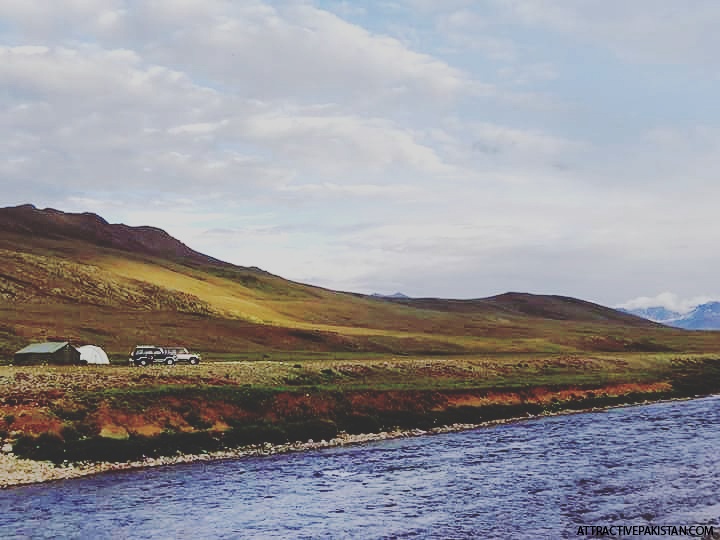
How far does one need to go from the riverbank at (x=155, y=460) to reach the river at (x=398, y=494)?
1373 millimetres

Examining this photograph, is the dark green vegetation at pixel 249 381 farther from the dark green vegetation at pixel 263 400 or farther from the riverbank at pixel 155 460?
the riverbank at pixel 155 460

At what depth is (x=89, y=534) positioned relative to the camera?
93.6 feet

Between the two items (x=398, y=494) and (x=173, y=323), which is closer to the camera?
(x=398, y=494)

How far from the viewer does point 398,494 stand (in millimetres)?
35719

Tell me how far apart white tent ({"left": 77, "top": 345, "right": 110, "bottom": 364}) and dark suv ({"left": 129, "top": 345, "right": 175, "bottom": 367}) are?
17.7ft

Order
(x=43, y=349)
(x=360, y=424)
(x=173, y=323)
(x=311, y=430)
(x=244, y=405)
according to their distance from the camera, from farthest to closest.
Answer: (x=173, y=323) < (x=43, y=349) < (x=360, y=424) < (x=244, y=405) < (x=311, y=430)

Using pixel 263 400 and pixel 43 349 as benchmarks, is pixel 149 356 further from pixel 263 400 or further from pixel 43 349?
pixel 263 400

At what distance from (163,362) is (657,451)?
161 ft

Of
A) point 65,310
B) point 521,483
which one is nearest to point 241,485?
point 521,483

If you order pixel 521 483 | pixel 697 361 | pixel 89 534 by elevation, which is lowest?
pixel 89 534

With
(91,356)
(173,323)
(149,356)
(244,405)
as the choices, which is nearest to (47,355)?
(91,356)

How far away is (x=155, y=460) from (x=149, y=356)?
110ft

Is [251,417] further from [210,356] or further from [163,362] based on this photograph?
[210,356]

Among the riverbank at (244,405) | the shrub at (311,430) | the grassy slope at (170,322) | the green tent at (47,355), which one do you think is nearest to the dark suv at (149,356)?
the riverbank at (244,405)
